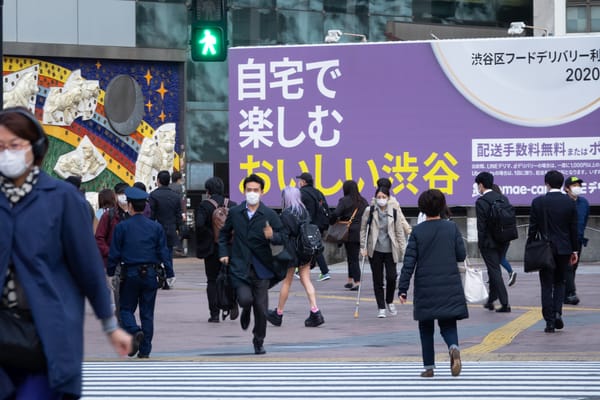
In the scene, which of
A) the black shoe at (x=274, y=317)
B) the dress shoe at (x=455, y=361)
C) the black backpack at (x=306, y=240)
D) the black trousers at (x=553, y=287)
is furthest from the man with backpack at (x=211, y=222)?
the dress shoe at (x=455, y=361)

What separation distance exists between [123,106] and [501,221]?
17.5m

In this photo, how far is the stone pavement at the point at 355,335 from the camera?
1410 centimetres

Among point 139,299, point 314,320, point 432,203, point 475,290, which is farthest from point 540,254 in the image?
point 139,299

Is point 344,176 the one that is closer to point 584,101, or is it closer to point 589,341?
point 584,101

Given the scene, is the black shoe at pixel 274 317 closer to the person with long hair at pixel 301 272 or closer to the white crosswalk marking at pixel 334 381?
the person with long hair at pixel 301 272

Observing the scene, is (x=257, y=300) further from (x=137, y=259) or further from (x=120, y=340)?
(x=120, y=340)

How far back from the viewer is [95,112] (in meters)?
34.3

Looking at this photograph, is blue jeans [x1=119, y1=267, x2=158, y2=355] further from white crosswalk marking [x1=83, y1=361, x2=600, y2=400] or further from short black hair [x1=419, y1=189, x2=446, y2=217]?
short black hair [x1=419, y1=189, x2=446, y2=217]

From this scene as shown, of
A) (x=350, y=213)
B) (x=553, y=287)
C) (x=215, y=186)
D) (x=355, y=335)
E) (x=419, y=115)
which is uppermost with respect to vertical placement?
(x=419, y=115)

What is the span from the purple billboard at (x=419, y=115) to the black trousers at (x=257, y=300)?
17115mm

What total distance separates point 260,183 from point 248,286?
1.03 metres

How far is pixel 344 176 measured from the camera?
3144 centimetres

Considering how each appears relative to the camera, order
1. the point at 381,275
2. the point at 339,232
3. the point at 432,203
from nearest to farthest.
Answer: the point at 432,203 < the point at 381,275 < the point at 339,232

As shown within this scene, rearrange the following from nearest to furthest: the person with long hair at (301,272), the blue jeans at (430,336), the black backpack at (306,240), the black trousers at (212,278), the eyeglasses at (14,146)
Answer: the eyeglasses at (14,146)
the blue jeans at (430,336)
the black backpack at (306,240)
the person with long hair at (301,272)
the black trousers at (212,278)
